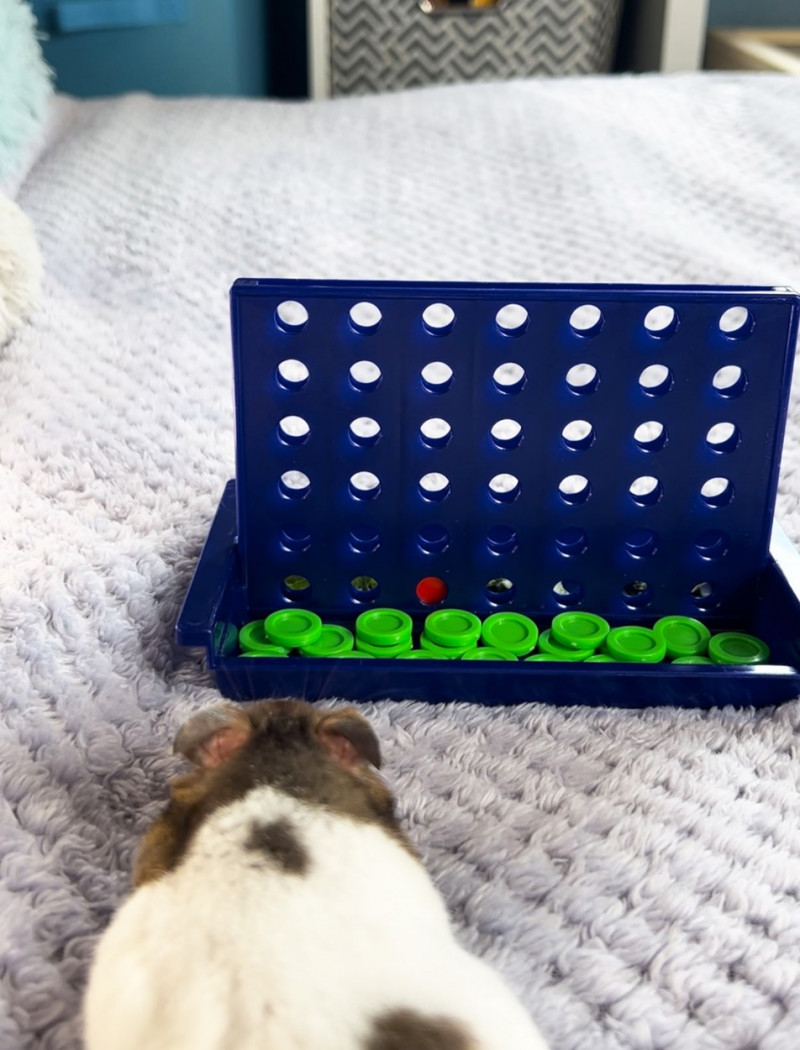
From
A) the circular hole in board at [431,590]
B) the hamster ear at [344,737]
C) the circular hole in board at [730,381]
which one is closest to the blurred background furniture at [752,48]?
the circular hole in board at [730,381]

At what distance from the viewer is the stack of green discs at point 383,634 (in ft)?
2.39

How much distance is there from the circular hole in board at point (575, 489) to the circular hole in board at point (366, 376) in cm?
14

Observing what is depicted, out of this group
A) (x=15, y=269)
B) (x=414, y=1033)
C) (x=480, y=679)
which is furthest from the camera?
(x=15, y=269)

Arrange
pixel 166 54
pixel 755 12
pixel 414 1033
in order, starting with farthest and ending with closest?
pixel 755 12, pixel 166 54, pixel 414 1033

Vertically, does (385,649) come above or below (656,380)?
below

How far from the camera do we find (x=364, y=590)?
0.78 m

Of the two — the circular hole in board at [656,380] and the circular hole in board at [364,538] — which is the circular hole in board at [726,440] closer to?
the circular hole in board at [656,380]

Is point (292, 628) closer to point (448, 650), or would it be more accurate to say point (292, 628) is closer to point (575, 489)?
point (448, 650)

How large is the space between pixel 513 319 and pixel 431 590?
0.19 metres

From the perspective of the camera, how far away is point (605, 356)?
0.72 m

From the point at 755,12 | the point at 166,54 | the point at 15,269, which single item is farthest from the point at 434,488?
the point at 755,12

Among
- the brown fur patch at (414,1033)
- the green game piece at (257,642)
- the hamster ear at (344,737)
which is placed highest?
the brown fur patch at (414,1033)

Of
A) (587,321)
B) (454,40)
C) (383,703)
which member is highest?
(587,321)

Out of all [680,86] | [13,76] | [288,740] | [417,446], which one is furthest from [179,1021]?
[680,86]
